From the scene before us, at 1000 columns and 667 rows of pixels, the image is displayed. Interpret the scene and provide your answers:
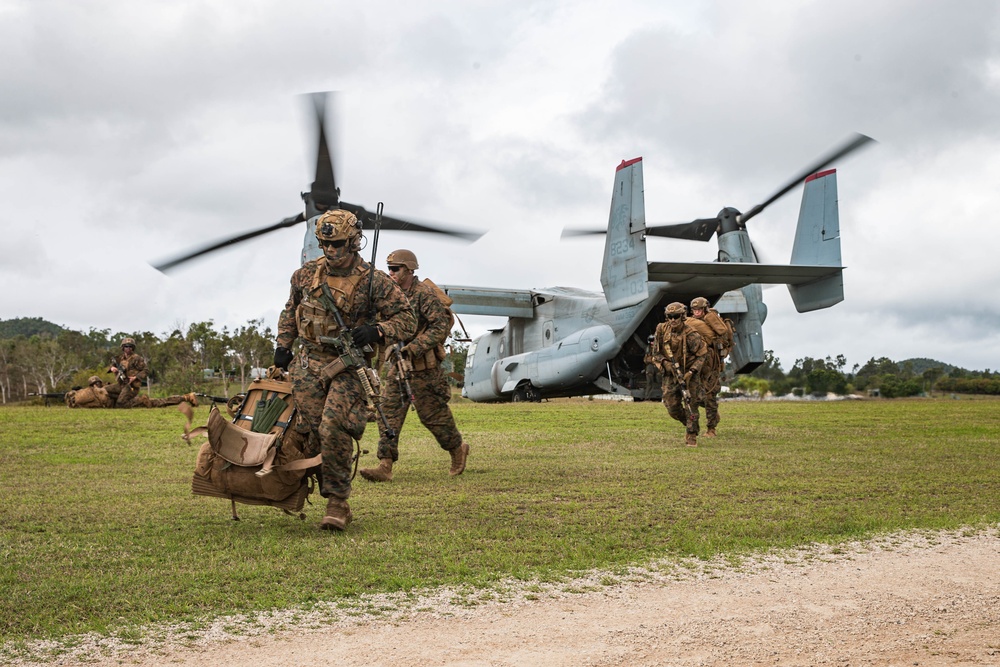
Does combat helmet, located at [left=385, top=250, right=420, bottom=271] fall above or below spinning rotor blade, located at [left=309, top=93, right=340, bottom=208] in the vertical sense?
below

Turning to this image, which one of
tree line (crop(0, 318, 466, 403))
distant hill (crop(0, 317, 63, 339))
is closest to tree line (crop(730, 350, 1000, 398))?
tree line (crop(0, 318, 466, 403))

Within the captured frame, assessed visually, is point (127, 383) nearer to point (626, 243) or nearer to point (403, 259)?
point (626, 243)

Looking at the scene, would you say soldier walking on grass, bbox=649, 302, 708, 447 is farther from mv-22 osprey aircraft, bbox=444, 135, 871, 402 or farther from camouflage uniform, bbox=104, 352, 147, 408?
camouflage uniform, bbox=104, 352, 147, 408

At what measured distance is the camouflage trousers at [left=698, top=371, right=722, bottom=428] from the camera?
1388 cm

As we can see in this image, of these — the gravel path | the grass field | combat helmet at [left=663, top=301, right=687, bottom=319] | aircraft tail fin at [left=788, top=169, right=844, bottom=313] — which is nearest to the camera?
the gravel path

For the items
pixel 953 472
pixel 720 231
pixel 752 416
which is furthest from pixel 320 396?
pixel 720 231

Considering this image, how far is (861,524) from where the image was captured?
6668 mm

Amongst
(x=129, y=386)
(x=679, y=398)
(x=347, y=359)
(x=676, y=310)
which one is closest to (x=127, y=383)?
(x=129, y=386)

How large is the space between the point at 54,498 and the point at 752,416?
15.2 metres

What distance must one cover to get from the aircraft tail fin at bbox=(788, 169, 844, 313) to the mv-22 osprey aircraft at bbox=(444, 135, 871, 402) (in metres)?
0.02

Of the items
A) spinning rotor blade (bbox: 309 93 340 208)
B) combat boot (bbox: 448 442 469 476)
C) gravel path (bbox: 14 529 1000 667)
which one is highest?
spinning rotor blade (bbox: 309 93 340 208)

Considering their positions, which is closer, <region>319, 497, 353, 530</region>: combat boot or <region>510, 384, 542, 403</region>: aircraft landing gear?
<region>319, 497, 353, 530</region>: combat boot

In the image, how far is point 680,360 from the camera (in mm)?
13922

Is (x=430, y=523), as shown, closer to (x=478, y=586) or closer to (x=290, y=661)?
(x=478, y=586)
